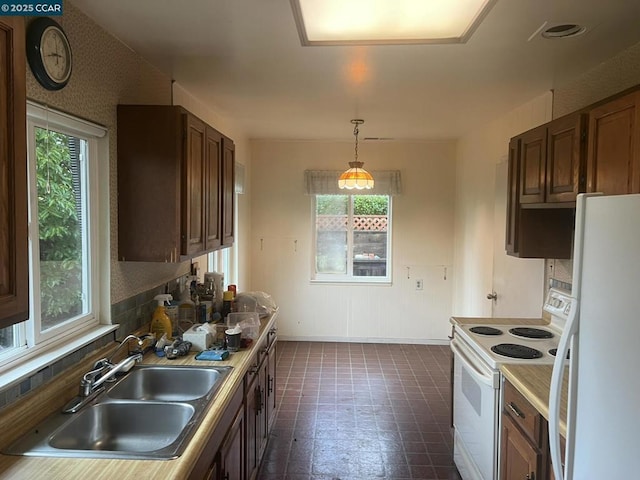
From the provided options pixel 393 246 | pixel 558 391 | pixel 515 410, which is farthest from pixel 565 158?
pixel 393 246

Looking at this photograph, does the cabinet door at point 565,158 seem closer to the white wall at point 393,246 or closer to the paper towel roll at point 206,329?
the paper towel roll at point 206,329

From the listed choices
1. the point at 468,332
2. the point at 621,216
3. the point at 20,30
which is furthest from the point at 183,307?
the point at 621,216

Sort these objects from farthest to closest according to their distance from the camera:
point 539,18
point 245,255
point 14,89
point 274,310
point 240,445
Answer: point 245,255 < point 274,310 < point 240,445 < point 539,18 < point 14,89

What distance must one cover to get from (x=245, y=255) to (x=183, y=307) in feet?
8.07

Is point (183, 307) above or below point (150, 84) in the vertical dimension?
below

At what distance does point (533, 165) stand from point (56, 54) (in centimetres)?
244

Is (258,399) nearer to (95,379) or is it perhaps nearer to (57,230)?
(95,379)

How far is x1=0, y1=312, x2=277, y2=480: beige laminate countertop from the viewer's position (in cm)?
125

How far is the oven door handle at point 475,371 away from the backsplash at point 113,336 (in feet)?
5.93

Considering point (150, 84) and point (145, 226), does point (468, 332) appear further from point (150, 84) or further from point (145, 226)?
point (150, 84)

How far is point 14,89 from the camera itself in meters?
1.08

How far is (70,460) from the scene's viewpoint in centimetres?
132

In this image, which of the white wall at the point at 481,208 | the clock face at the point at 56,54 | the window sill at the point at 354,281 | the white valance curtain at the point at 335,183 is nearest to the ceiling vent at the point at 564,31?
the white wall at the point at 481,208

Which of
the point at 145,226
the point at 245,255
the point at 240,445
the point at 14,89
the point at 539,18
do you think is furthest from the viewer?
the point at 245,255
